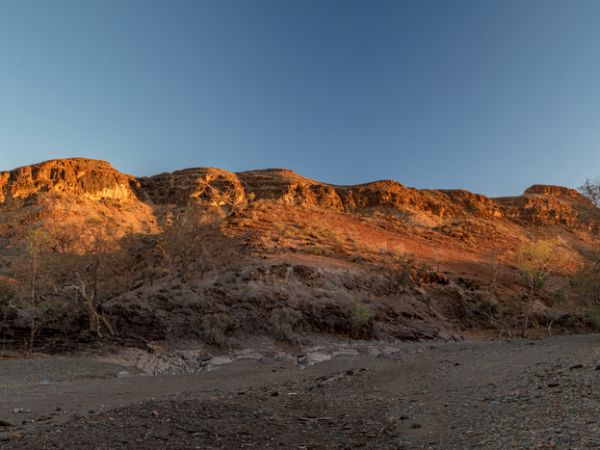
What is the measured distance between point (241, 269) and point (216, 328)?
21.1ft

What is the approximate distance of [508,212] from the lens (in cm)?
7362

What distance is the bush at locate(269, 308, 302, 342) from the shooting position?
23859 millimetres

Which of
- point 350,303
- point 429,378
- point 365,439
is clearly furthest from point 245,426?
point 350,303

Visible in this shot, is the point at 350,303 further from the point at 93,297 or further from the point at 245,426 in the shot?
the point at 245,426

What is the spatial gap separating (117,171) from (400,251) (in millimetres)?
41692

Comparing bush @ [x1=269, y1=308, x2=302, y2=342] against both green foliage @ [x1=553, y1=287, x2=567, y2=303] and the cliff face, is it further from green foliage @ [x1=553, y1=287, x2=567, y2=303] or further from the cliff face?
the cliff face

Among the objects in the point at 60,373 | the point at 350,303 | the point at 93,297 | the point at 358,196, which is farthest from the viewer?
the point at 358,196

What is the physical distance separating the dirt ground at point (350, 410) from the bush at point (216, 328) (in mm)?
8681

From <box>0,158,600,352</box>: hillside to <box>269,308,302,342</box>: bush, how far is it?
0.25 feet

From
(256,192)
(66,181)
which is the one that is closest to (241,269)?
(66,181)

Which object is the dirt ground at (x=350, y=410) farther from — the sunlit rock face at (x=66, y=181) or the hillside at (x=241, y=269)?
the sunlit rock face at (x=66, y=181)

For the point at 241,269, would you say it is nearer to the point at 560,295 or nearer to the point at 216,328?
the point at 216,328

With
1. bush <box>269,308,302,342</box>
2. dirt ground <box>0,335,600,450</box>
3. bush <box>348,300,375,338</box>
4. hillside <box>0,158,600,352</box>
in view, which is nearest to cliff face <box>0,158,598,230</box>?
hillside <box>0,158,600,352</box>

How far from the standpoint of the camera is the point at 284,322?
24484 millimetres
